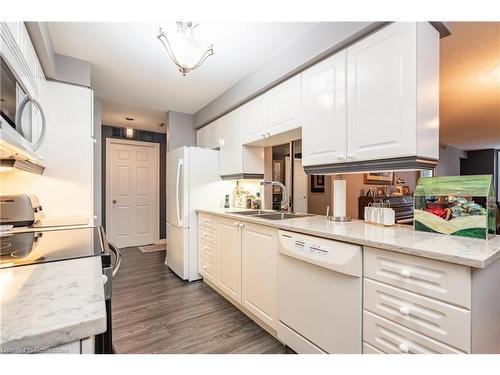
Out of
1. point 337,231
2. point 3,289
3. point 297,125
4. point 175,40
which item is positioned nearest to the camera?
point 3,289

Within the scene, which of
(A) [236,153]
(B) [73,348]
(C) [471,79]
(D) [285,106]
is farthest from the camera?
(A) [236,153]

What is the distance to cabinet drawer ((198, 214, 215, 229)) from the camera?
8.69ft

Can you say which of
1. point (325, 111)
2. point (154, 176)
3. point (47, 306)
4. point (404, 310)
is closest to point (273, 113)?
point (325, 111)

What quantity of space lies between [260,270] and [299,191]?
123 cm

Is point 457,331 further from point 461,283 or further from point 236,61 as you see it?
point 236,61

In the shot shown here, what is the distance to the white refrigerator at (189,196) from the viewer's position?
2951 millimetres

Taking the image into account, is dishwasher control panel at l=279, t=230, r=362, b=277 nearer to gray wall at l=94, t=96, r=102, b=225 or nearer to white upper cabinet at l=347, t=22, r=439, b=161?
white upper cabinet at l=347, t=22, r=439, b=161

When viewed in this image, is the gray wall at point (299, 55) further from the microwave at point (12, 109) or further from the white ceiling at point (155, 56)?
the microwave at point (12, 109)

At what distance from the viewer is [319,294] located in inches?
56.2

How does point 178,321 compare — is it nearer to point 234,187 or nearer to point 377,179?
point 234,187

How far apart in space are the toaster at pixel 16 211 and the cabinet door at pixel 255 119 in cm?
200

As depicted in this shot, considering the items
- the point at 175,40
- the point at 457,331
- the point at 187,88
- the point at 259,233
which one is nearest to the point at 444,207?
the point at 457,331
